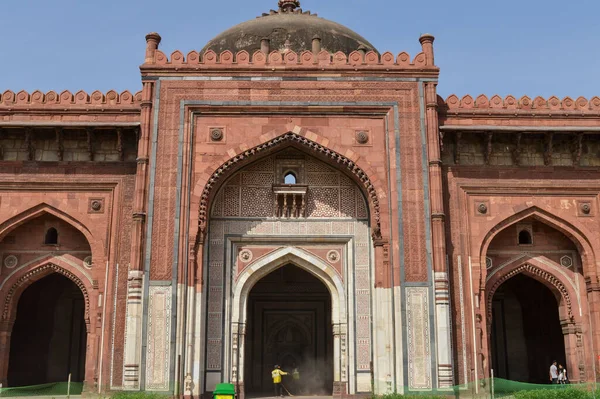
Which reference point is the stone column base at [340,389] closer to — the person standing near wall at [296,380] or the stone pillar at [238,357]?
the stone pillar at [238,357]

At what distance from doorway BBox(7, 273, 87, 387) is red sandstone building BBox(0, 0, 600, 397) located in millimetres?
2296

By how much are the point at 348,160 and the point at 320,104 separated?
3.52 ft

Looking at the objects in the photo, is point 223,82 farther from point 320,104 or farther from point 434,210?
point 434,210

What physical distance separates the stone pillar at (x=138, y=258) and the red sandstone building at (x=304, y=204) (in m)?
0.04

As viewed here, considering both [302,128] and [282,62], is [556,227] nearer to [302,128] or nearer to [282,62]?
[302,128]

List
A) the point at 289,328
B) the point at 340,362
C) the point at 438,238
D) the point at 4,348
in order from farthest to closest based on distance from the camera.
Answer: the point at 289,328 < the point at 4,348 < the point at 340,362 < the point at 438,238

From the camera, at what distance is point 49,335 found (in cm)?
1405

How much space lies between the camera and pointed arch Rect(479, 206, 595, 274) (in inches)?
456

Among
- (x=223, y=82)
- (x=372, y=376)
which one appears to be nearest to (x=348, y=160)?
(x=223, y=82)

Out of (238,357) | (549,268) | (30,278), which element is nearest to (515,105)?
(549,268)

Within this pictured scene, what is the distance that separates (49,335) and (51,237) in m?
3.18

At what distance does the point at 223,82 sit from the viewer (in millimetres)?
11609

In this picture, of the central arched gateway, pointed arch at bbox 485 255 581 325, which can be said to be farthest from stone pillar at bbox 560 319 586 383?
the central arched gateway

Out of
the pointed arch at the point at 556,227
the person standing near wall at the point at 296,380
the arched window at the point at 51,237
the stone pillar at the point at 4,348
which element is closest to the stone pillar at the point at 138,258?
the arched window at the point at 51,237
